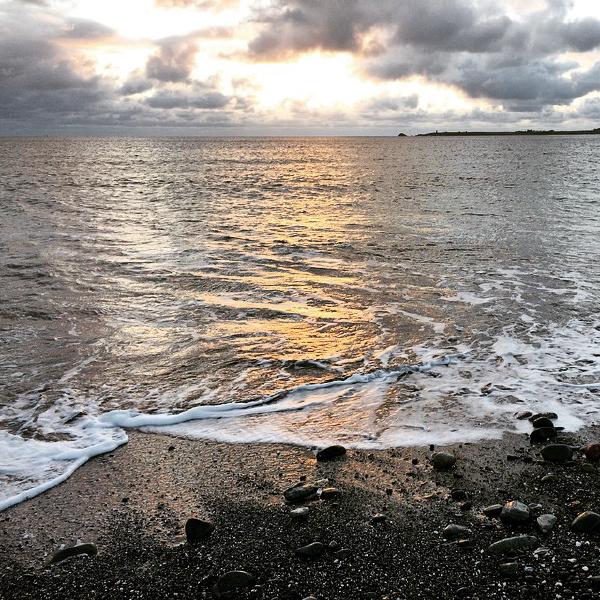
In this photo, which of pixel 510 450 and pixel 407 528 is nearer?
pixel 407 528

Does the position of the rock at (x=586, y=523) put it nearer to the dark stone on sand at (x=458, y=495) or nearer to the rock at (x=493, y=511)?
the rock at (x=493, y=511)

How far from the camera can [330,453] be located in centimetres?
532

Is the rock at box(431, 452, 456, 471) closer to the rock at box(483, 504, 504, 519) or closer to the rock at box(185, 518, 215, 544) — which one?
the rock at box(483, 504, 504, 519)

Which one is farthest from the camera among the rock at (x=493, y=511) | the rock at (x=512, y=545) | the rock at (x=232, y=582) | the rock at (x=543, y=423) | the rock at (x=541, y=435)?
the rock at (x=543, y=423)

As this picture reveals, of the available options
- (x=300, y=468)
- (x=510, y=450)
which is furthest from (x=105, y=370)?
(x=510, y=450)

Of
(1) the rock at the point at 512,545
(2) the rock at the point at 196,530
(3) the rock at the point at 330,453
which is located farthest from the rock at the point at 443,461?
(2) the rock at the point at 196,530

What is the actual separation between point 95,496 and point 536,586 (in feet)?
11.9

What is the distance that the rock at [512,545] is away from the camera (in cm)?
386

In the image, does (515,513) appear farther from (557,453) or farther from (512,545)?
(557,453)

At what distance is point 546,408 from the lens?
6434 millimetres

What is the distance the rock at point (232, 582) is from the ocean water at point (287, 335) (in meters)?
2.15

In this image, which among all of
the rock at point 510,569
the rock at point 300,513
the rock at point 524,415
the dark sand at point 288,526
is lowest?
the dark sand at point 288,526

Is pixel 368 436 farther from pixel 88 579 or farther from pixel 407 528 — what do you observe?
pixel 88 579

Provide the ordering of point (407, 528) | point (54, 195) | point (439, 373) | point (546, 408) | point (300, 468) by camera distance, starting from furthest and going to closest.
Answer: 1. point (54, 195)
2. point (439, 373)
3. point (546, 408)
4. point (300, 468)
5. point (407, 528)
